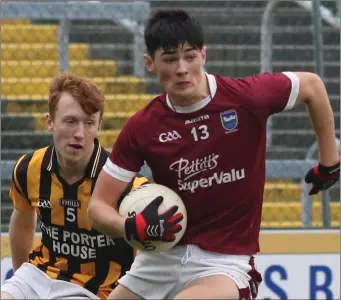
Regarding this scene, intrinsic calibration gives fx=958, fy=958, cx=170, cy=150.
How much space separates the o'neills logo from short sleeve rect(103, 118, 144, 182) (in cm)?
15

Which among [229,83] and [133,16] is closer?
[229,83]

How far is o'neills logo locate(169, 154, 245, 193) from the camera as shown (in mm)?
3686

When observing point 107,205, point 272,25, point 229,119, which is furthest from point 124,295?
point 272,25

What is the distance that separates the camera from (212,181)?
3.71 m

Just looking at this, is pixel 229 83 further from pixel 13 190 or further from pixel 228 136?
pixel 13 190

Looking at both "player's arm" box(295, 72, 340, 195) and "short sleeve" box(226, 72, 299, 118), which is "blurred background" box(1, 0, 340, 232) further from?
"short sleeve" box(226, 72, 299, 118)

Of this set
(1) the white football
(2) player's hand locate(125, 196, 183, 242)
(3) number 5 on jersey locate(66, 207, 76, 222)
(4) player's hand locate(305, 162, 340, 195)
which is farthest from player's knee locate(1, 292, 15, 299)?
(4) player's hand locate(305, 162, 340, 195)

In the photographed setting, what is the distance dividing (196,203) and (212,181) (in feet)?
0.35

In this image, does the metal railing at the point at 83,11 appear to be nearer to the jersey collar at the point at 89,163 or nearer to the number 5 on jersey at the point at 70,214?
the jersey collar at the point at 89,163

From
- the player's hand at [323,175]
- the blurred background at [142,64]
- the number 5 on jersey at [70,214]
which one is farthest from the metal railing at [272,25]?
the player's hand at [323,175]

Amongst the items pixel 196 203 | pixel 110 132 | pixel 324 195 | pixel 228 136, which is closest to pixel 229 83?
pixel 228 136

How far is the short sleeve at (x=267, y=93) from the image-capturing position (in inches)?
144

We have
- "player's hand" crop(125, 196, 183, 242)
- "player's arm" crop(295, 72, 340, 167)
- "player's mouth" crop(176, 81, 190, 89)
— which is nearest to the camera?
"player's hand" crop(125, 196, 183, 242)

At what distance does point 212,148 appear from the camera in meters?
3.69
